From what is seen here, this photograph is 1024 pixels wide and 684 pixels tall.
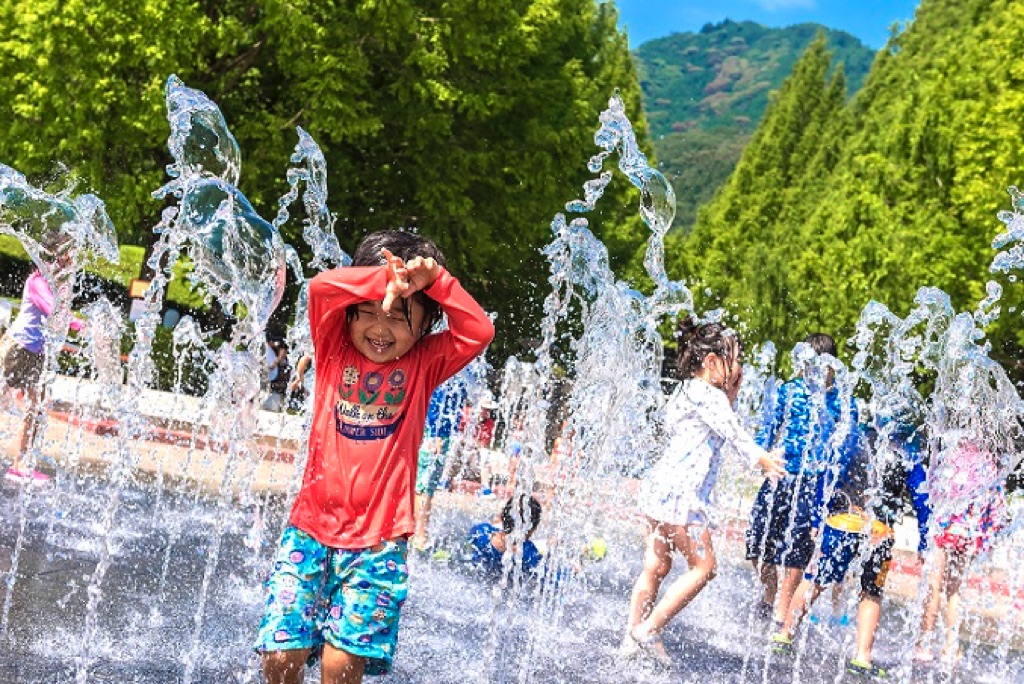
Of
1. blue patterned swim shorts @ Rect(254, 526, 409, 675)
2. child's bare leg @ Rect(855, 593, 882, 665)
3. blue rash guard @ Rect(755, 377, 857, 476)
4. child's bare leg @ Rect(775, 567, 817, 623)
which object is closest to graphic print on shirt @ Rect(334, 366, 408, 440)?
blue patterned swim shorts @ Rect(254, 526, 409, 675)

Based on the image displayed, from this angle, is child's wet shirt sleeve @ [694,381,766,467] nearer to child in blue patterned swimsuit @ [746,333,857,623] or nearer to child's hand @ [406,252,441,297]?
child in blue patterned swimsuit @ [746,333,857,623]

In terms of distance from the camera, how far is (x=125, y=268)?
1265 inches

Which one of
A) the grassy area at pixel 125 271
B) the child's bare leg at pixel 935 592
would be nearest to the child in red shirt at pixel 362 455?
the child's bare leg at pixel 935 592

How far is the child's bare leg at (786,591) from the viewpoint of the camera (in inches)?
252

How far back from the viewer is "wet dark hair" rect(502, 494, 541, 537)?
253 inches

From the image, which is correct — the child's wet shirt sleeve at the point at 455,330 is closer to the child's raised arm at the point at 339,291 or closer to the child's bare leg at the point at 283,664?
the child's raised arm at the point at 339,291

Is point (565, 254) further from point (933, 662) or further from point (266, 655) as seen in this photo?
point (266, 655)

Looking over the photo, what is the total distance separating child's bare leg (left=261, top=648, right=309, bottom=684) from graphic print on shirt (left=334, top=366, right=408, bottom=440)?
54 cm

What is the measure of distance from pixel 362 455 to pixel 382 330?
1.03 ft

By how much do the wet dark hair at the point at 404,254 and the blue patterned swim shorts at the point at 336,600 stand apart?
1.87 ft

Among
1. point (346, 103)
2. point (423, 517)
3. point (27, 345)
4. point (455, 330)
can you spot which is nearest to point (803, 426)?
point (423, 517)

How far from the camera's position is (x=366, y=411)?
10.4 feet

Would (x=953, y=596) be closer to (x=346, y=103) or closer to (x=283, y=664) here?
(x=283, y=664)

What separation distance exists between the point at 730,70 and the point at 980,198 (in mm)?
166300
